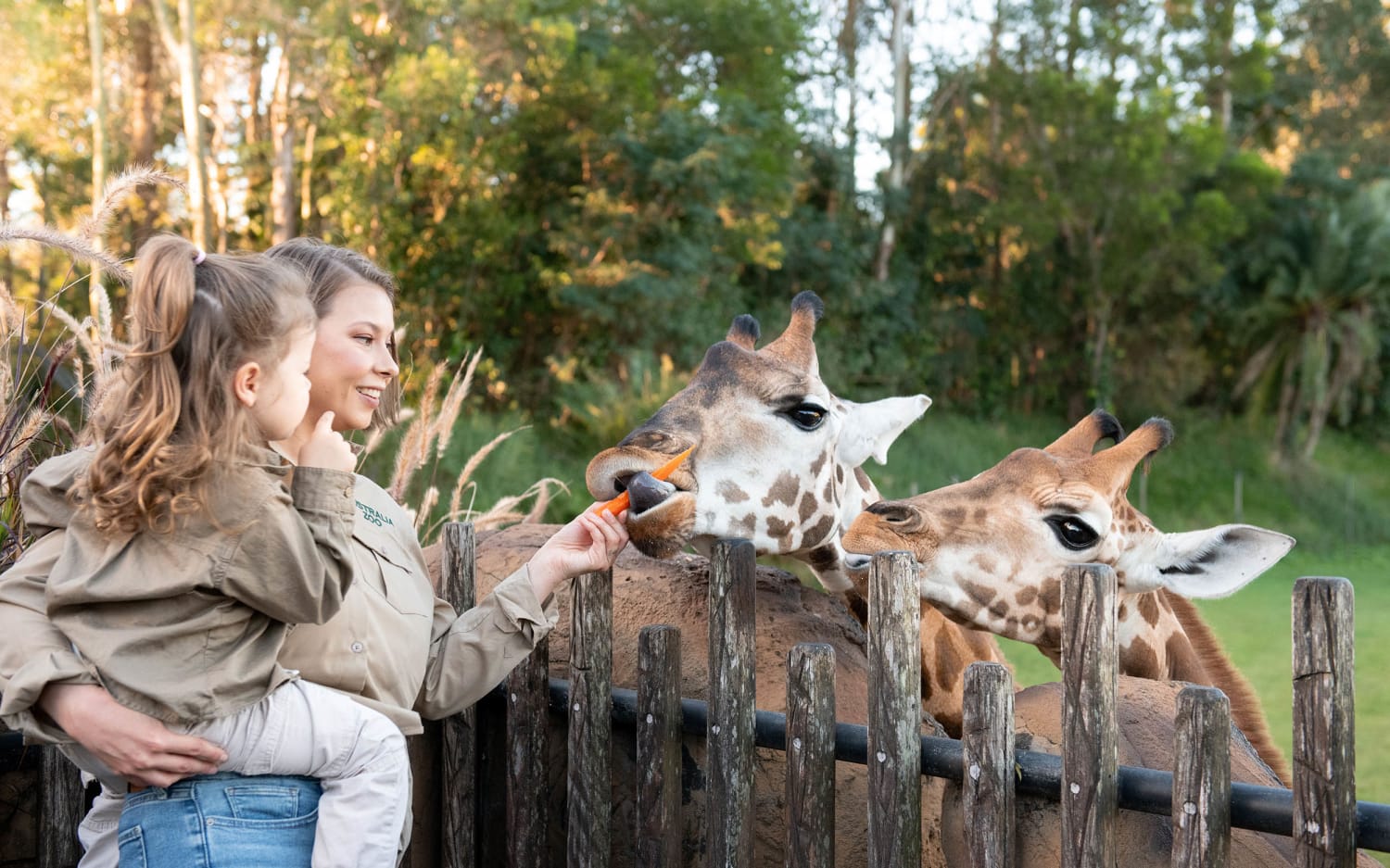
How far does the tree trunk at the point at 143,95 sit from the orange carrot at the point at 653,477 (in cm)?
1758

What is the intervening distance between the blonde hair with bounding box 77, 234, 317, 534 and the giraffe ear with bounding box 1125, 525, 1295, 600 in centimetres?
203

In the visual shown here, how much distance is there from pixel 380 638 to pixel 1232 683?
233 cm

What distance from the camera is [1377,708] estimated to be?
8.58 metres

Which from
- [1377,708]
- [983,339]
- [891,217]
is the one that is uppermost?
[891,217]

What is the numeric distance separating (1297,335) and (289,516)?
27.6 m

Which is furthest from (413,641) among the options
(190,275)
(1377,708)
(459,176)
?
(459,176)

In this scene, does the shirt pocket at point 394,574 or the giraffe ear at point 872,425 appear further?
the giraffe ear at point 872,425

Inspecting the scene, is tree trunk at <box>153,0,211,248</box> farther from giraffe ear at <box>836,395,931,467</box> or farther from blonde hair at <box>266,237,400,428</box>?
blonde hair at <box>266,237,400,428</box>

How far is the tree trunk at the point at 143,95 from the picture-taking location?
18.4 meters

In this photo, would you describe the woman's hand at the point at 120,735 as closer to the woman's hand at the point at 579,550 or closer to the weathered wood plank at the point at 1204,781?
the woman's hand at the point at 579,550

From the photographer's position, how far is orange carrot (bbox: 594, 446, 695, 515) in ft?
8.71

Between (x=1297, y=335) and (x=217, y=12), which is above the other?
(x=217, y=12)

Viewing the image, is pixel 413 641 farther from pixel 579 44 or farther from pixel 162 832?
pixel 579 44

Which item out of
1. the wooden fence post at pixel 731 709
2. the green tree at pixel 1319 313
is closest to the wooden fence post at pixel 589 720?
the wooden fence post at pixel 731 709
